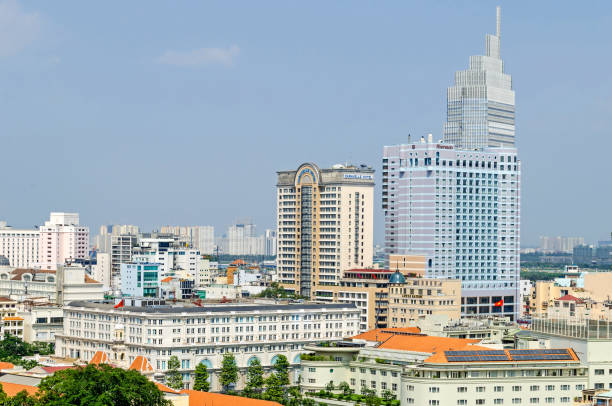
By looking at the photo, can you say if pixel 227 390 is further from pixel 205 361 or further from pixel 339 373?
pixel 339 373

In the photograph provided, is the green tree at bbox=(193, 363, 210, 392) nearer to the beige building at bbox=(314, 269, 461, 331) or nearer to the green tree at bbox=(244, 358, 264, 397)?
the green tree at bbox=(244, 358, 264, 397)

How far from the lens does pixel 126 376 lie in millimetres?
88750

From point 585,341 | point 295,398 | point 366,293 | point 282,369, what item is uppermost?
point 366,293

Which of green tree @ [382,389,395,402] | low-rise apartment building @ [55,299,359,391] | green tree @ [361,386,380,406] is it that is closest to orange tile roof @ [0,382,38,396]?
green tree @ [361,386,380,406]

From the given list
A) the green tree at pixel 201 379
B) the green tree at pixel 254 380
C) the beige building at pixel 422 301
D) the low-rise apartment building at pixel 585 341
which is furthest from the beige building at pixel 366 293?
the low-rise apartment building at pixel 585 341

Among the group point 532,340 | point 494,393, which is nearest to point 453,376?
point 494,393

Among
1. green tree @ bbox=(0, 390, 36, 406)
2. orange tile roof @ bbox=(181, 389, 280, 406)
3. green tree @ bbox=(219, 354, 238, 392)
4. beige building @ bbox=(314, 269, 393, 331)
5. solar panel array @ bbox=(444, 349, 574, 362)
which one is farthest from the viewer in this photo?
beige building @ bbox=(314, 269, 393, 331)

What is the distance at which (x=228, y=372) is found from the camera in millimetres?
139125

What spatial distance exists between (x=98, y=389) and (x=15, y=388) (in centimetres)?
1502

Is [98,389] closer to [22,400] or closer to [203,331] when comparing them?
[22,400]

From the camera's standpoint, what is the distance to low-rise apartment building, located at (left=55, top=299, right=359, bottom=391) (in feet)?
458

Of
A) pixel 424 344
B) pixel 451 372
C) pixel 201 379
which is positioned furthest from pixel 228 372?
pixel 451 372

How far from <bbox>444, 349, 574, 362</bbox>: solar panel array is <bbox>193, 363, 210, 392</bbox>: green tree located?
4257 cm

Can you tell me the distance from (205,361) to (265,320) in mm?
11815
